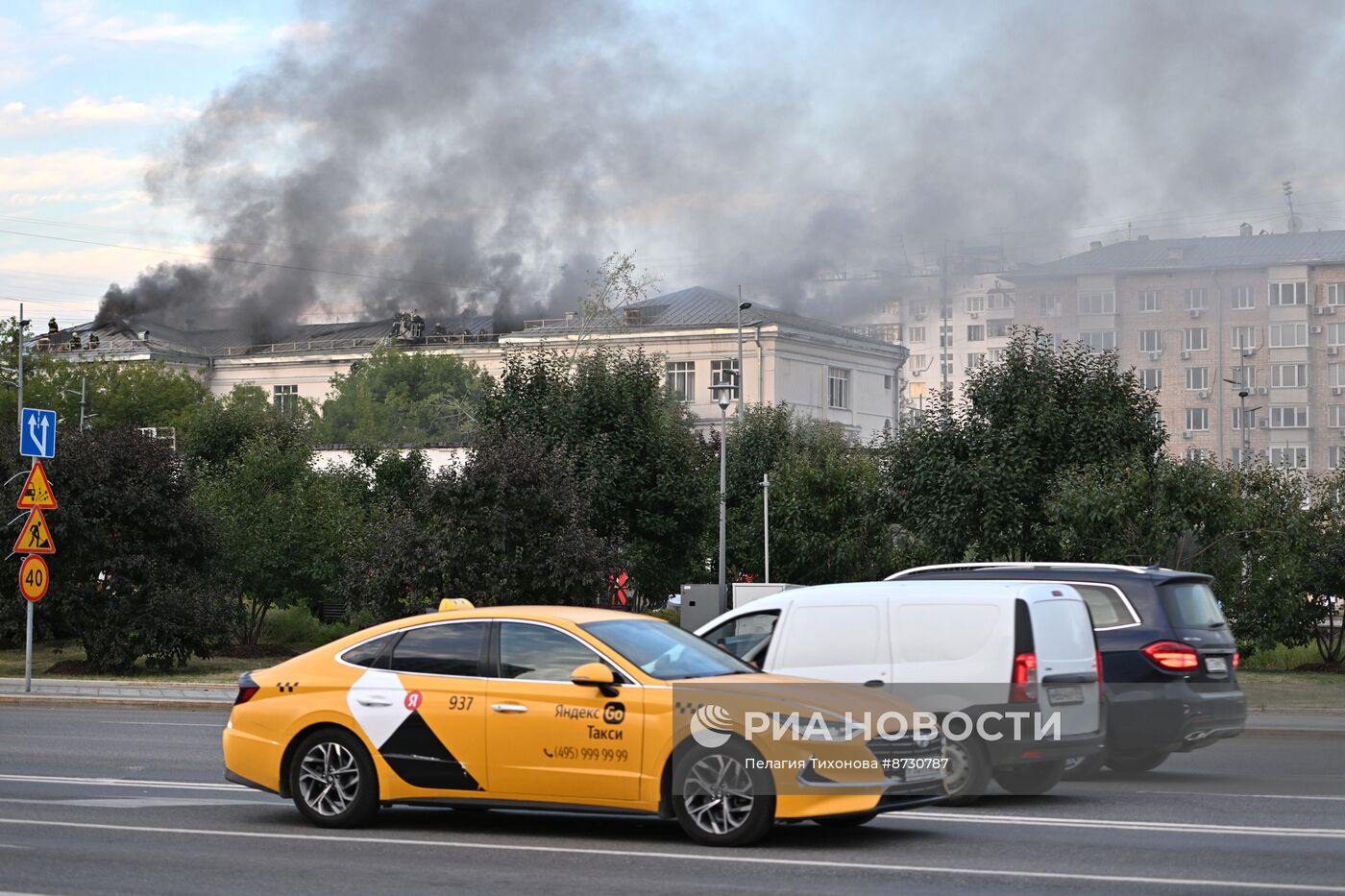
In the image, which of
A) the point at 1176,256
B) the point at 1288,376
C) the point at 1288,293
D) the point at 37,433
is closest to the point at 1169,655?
the point at 37,433

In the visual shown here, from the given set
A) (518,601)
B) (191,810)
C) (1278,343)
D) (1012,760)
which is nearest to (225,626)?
(518,601)

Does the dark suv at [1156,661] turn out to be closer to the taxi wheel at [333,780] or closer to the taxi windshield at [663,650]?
the taxi windshield at [663,650]

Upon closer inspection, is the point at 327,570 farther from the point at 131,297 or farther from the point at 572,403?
the point at 131,297

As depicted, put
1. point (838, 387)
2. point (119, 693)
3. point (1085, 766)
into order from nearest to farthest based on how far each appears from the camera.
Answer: point (1085, 766)
point (119, 693)
point (838, 387)

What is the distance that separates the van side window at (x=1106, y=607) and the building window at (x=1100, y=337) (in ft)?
103

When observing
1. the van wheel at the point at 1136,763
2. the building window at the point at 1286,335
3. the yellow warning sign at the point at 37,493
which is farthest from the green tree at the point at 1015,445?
the van wheel at the point at 1136,763

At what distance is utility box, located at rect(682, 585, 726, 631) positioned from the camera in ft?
119

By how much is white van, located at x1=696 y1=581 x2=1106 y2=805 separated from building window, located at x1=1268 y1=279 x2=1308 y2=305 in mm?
35255

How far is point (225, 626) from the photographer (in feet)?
107

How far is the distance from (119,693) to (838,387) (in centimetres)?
7007

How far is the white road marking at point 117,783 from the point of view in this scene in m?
14.1

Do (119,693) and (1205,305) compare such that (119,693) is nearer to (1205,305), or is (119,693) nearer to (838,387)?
(1205,305)

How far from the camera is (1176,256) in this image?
146ft

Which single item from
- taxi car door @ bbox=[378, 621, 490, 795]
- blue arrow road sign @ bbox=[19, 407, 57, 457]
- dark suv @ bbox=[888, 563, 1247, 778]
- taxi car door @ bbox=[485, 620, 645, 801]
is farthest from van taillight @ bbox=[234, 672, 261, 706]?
blue arrow road sign @ bbox=[19, 407, 57, 457]
